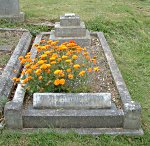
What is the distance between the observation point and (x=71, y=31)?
6.58 metres

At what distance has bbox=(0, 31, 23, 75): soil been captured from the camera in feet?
19.2

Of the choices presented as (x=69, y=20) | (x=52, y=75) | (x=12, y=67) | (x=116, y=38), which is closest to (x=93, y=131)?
(x=52, y=75)

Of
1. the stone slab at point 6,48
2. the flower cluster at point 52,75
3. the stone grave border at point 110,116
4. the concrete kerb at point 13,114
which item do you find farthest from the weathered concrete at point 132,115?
the stone slab at point 6,48

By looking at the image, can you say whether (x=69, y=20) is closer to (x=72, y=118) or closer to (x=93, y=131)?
(x=72, y=118)

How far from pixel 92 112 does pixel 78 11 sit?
5.56m

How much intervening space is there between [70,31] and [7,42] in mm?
1355

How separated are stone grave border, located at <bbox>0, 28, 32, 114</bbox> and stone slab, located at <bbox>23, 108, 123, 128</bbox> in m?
0.50

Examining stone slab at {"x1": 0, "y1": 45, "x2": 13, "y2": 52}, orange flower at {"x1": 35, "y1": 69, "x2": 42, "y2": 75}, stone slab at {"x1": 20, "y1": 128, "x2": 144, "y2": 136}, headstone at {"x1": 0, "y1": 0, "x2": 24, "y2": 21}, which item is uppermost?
orange flower at {"x1": 35, "y1": 69, "x2": 42, "y2": 75}

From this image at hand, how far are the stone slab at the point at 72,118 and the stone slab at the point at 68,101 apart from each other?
7cm

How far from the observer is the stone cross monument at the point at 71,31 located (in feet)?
21.4

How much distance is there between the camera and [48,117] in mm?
4059

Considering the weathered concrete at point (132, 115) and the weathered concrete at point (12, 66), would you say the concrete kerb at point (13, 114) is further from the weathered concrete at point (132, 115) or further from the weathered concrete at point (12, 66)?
the weathered concrete at point (132, 115)

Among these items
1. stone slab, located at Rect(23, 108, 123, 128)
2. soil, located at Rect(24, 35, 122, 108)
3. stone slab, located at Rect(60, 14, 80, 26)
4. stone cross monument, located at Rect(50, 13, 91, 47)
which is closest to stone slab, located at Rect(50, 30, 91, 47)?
stone cross monument, located at Rect(50, 13, 91, 47)

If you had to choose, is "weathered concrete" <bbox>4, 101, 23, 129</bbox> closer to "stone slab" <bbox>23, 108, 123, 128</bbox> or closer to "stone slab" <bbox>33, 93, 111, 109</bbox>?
"stone slab" <bbox>23, 108, 123, 128</bbox>
